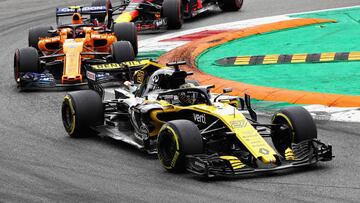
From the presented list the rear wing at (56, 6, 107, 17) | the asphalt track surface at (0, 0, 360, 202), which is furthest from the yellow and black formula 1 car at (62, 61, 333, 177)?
the rear wing at (56, 6, 107, 17)

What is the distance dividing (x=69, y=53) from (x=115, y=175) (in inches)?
345

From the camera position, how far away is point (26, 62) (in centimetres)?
2158

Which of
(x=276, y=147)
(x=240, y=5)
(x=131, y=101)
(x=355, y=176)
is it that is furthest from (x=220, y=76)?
(x=240, y=5)

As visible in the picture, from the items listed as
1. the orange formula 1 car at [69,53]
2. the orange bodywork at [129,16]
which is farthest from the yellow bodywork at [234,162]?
the orange bodywork at [129,16]

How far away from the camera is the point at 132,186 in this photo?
42.5 ft

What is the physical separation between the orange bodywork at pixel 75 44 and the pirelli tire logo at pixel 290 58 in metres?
2.80

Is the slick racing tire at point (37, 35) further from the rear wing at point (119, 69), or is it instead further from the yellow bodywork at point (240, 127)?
the yellow bodywork at point (240, 127)

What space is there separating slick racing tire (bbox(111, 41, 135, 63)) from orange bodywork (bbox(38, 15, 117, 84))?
669mm

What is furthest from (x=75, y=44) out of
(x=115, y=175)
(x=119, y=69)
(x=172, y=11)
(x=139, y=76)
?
(x=115, y=175)

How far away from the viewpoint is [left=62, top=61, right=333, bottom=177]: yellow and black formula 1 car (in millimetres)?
13203

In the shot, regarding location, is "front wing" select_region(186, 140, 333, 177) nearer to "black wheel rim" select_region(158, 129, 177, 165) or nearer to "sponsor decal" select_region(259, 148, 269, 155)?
"sponsor decal" select_region(259, 148, 269, 155)

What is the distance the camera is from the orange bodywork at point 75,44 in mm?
21938

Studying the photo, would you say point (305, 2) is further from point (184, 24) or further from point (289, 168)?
point (289, 168)

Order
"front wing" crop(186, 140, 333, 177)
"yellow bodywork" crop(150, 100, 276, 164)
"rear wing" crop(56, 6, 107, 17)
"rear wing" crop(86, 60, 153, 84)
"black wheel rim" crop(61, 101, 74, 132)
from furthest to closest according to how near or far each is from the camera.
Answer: "rear wing" crop(56, 6, 107, 17)
"rear wing" crop(86, 60, 153, 84)
"black wheel rim" crop(61, 101, 74, 132)
"yellow bodywork" crop(150, 100, 276, 164)
"front wing" crop(186, 140, 333, 177)
